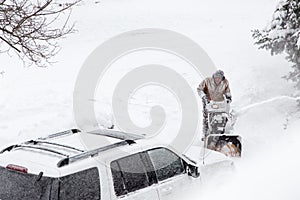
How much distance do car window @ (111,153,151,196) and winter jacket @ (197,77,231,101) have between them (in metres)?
4.44

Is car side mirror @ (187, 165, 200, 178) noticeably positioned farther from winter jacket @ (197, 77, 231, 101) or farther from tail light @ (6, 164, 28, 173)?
winter jacket @ (197, 77, 231, 101)

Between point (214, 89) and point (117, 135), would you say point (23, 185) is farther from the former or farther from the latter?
point (214, 89)

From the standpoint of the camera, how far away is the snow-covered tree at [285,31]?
41.5 feet

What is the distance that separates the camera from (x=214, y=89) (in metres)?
9.98

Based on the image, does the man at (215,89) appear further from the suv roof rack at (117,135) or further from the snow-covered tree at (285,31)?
the suv roof rack at (117,135)

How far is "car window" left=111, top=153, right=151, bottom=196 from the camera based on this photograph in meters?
5.53

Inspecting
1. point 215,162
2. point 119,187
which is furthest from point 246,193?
point 119,187

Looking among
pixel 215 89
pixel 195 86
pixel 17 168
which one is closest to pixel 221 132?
pixel 215 89

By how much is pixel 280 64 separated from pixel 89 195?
49.1ft

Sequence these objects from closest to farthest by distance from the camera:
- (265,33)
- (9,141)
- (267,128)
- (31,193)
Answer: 1. (31,193)
2. (9,141)
3. (267,128)
4. (265,33)

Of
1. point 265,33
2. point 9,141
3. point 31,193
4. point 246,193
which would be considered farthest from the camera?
point 265,33

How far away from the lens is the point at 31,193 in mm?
4961

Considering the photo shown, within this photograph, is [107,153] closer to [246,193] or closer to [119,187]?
[119,187]

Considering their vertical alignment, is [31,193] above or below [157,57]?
below
